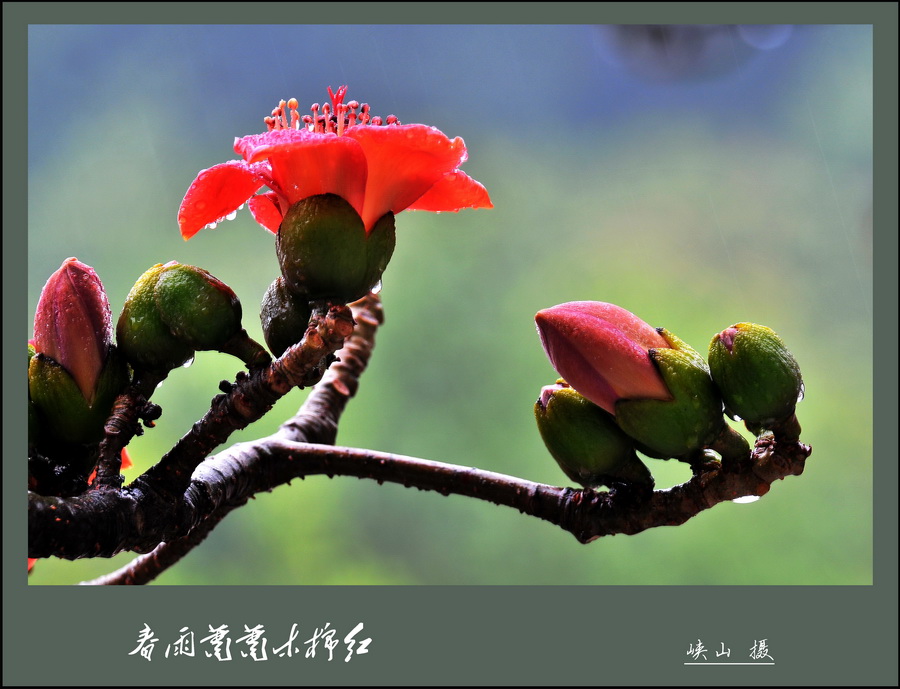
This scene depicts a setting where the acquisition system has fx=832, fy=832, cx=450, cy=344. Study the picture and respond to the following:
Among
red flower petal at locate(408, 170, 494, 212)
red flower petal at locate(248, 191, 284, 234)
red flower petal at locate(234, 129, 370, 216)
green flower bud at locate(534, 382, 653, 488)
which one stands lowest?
green flower bud at locate(534, 382, 653, 488)

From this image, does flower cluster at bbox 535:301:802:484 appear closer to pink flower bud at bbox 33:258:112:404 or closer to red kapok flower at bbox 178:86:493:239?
red kapok flower at bbox 178:86:493:239

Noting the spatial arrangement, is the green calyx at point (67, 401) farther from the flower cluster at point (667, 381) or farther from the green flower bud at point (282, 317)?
the flower cluster at point (667, 381)

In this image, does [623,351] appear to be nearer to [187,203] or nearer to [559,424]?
[559,424]

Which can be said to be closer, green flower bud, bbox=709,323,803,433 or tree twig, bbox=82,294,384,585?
green flower bud, bbox=709,323,803,433

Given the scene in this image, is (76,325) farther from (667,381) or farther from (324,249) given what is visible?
(667,381)

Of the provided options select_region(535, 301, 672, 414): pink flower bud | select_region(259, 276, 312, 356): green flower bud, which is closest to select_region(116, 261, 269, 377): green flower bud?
select_region(259, 276, 312, 356): green flower bud

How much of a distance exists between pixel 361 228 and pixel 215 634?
221mm

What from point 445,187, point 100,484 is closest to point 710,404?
point 445,187

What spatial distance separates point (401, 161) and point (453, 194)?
0.05m

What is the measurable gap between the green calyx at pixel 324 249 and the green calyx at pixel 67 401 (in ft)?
0.27

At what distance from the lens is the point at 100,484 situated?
1.07 feet

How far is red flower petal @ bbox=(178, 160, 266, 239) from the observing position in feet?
1.11

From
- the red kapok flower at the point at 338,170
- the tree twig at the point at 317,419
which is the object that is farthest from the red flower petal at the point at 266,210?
the tree twig at the point at 317,419

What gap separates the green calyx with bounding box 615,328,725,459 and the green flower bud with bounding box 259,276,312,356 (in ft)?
0.45
